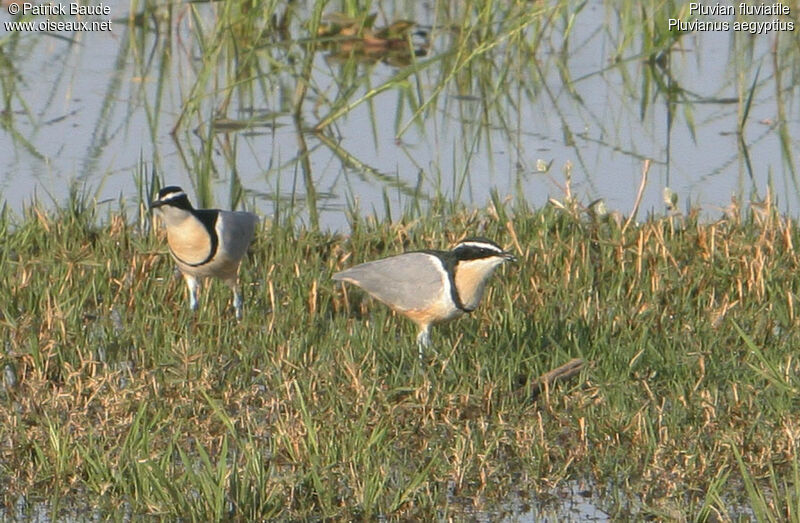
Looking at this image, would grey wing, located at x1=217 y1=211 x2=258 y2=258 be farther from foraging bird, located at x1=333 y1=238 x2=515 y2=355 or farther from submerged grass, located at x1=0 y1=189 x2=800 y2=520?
foraging bird, located at x1=333 y1=238 x2=515 y2=355

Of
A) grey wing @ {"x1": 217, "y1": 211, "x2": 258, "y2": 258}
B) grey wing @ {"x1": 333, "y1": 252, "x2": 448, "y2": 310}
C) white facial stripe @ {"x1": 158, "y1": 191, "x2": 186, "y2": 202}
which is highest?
white facial stripe @ {"x1": 158, "y1": 191, "x2": 186, "y2": 202}

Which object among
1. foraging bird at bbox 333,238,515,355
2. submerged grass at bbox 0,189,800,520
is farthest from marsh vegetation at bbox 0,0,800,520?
foraging bird at bbox 333,238,515,355

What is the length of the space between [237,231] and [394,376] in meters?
1.53

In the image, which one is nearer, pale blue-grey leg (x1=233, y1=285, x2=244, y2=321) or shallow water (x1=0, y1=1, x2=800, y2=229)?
pale blue-grey leg (x1=233, y1=285, x2=244, y2=321)

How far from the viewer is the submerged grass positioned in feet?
16.1

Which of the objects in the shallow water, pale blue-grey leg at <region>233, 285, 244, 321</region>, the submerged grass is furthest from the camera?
the shallow water

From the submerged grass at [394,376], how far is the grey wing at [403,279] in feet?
0.57

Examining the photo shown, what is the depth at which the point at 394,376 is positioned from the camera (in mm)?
5785

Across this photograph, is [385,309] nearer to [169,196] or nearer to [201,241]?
[201,241]

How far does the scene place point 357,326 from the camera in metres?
6.43

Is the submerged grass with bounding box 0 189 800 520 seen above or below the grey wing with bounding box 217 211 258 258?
below

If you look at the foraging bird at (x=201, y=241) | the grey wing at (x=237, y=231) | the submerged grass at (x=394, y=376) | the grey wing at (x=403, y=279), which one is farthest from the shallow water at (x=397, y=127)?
the grey wing at (x=403, y=279)

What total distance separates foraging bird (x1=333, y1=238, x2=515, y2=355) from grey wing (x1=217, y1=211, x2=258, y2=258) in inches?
30.1

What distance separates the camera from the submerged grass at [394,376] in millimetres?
4898
